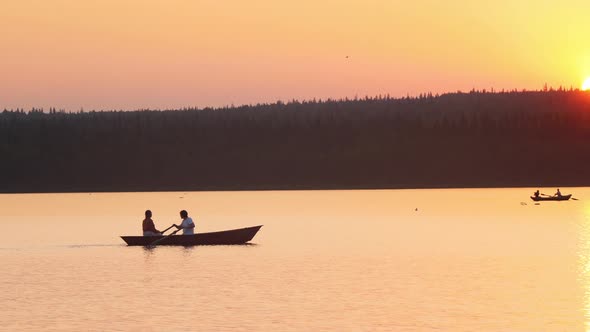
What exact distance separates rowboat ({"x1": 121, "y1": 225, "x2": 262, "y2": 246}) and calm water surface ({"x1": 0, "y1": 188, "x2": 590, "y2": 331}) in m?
0.87

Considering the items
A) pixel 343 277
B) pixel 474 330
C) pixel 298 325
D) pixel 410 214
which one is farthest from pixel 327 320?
pixel 410 214

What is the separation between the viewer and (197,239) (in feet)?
211

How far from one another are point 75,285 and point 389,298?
46.1 feet

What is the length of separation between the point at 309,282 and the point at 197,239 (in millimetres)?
14742

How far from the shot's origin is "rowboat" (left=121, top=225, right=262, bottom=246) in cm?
6431

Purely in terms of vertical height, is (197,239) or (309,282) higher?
(197,239)

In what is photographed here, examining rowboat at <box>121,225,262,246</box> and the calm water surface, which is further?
rowboat at <box>121,225,262,246</box>

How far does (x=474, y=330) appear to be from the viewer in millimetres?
35625

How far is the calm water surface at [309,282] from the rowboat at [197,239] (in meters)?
0.87

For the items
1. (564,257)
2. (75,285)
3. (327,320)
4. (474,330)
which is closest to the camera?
(474,330)

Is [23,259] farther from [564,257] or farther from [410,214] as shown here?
[410,214]

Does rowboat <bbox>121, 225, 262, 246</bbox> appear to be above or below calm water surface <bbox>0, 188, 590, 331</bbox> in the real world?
above

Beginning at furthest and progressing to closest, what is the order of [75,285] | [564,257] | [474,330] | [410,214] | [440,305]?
[410,214] → [564,257] → [75,285] → [440,305] → [474,330]

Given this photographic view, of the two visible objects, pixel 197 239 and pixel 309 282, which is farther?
pixel 197 239
